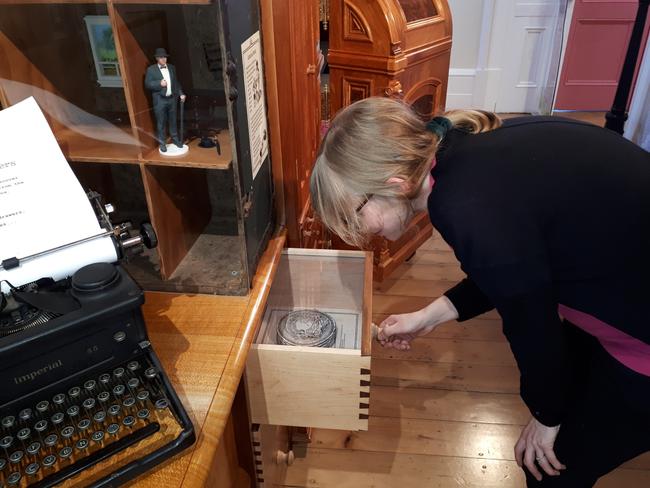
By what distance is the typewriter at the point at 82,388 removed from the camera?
2.44ft

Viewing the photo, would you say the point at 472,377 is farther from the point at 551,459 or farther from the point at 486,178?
the point at 486,178

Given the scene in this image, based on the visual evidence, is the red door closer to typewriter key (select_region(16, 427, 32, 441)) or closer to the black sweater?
the black sweater

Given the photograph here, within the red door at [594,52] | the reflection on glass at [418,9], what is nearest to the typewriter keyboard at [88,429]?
the reflection on glass at [418,9]

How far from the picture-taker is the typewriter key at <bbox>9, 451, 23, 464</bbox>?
2.40 ft

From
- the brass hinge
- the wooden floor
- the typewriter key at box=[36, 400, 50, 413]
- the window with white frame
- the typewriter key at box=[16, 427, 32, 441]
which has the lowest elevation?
the wooden floor

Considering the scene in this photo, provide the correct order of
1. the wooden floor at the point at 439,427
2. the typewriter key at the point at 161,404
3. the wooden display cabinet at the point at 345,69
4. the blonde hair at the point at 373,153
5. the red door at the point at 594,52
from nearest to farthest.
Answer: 1. the typewriter key at the point at 161,404
2. the blonde hair at the point at 373,153
3. the wooden display cabinet at the point at 345,69
4. the wooden floor at the point at 439,427
5. the red door at the point at 594,52

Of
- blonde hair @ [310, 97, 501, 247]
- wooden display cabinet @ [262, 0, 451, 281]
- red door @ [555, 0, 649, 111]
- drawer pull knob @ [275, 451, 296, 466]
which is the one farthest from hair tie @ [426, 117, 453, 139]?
red door @ [555, 0, 649, 111]

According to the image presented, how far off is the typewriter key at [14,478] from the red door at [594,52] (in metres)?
4.81

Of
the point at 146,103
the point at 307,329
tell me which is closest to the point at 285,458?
the point at 307,329

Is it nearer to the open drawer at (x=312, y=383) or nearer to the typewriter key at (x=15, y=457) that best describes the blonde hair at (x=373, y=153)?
the open drawer at (x=312, y=383)

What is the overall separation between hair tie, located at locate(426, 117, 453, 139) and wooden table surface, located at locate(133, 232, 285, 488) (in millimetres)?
507

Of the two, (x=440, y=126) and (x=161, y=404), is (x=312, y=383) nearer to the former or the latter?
(x=161, y=404)

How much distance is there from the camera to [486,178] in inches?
35.6

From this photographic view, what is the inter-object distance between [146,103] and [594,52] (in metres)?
4.45
